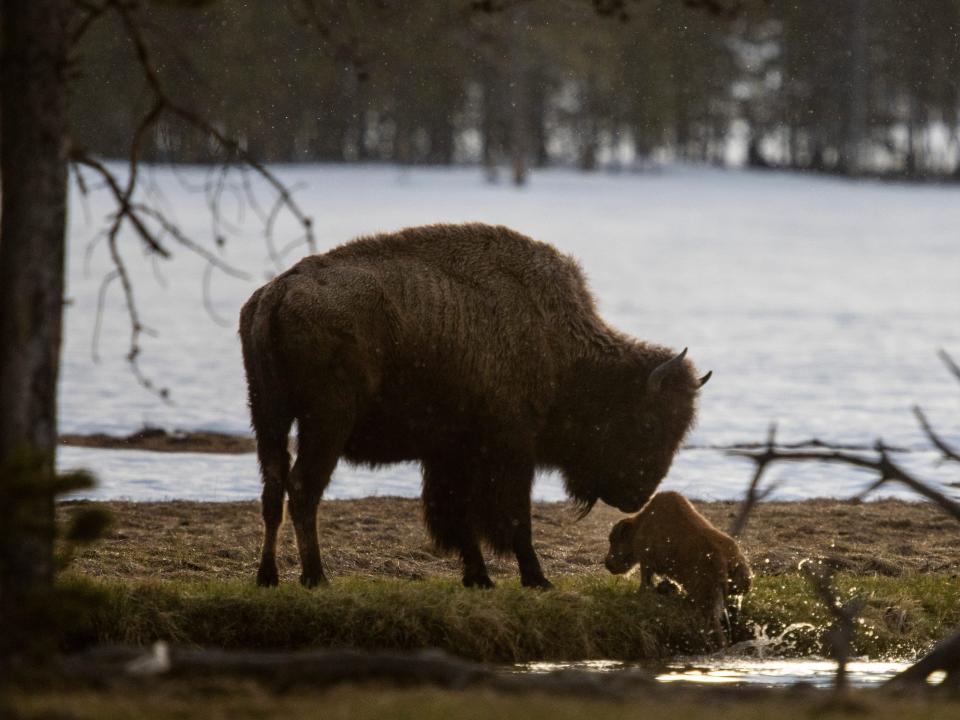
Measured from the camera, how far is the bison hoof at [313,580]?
25.3 feet

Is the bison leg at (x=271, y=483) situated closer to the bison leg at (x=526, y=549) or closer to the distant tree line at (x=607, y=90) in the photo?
the bison leg at (x=526, y=549)

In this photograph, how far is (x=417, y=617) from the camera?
24.0 feet

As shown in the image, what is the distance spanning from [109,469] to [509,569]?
4.13 m

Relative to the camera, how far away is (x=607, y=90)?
5781 centimetres

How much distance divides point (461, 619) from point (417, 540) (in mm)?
2256

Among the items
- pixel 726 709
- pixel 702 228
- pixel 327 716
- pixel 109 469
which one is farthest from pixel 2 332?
pixel 702 228

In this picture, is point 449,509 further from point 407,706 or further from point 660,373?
point 407,706

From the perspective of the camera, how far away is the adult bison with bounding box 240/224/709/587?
7.57m

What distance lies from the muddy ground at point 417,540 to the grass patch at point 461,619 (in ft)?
2.76

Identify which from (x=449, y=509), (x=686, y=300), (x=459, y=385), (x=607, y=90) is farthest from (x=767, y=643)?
(x=607, y=90)

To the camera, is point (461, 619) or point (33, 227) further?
point (461, 619)

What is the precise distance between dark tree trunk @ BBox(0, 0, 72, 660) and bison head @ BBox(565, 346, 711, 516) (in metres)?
3.88

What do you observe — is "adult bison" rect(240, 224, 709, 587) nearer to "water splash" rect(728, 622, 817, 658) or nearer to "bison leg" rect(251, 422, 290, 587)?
"bison leg" rect(251, 422, 290, 587)

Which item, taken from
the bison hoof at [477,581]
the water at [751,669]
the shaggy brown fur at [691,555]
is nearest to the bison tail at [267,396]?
the bison hoof at [477,581]
